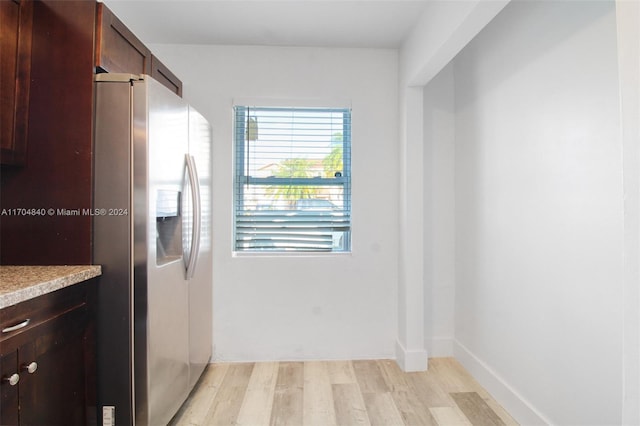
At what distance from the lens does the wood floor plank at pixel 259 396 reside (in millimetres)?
1927

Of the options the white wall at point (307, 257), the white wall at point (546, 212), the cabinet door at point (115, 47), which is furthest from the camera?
the white wall at point (307, 257)

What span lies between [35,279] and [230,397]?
1391 millimetres

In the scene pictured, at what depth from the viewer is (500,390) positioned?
2070 mm

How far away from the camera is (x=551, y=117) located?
1.70 meters

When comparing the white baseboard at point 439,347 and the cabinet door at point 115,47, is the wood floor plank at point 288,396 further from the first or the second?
the cabinet door at point 115,47

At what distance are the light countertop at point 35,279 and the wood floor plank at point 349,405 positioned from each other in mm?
1552

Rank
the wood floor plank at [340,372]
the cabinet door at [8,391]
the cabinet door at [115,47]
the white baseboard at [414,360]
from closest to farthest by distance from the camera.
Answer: the cabinet door at [8,391] < the cabinet door at [115,47] < the wood floor plank at [340,372] < the white baseboard at [414,360]

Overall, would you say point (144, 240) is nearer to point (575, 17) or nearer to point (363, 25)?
point (363, 25)

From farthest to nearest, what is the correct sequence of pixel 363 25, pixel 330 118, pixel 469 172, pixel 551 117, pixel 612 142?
pixel 330 118, pixel 469 172, pixel 363 25, pixel 551 117, pixel 612 142

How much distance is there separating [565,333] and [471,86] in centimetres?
179

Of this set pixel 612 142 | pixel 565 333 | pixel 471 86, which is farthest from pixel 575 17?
pixel 565 333

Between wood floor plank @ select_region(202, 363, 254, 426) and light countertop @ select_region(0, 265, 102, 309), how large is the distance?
1.10 meters

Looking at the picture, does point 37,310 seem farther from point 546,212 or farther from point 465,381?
A: point 465,381

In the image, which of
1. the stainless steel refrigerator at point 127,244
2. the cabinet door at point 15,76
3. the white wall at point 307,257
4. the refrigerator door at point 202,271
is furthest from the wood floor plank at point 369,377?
the cabinet door at point 15,76
